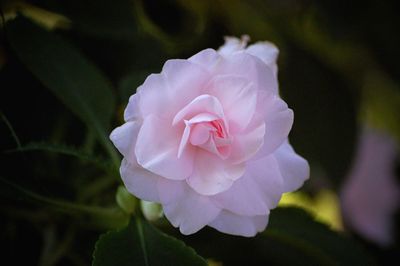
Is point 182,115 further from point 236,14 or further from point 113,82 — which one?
point 236,14

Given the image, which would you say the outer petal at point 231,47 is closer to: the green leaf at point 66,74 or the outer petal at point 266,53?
the outer petal at point 266,53

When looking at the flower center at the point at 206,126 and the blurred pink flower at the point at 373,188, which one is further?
the blurred pink flower at the point at 373,188

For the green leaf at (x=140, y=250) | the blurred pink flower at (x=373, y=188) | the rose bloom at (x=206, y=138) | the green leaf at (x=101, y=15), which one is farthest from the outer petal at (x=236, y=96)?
the blurred pink flower at (x=373, y=188)

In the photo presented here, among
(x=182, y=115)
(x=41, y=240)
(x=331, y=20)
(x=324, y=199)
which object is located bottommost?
(x=324, y=199)

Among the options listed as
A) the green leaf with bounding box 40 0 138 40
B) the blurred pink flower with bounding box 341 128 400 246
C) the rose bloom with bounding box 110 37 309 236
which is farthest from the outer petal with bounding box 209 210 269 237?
the blurred pink flower with bounding box 341 128 400 246

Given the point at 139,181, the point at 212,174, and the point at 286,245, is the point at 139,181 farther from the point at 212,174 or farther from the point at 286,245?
the point at 286,245

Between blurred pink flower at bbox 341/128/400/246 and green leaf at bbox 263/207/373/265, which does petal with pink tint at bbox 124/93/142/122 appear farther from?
blurred pink flower at bbox 341/128/400/246

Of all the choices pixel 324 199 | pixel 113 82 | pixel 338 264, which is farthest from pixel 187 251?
pixel 324 199
